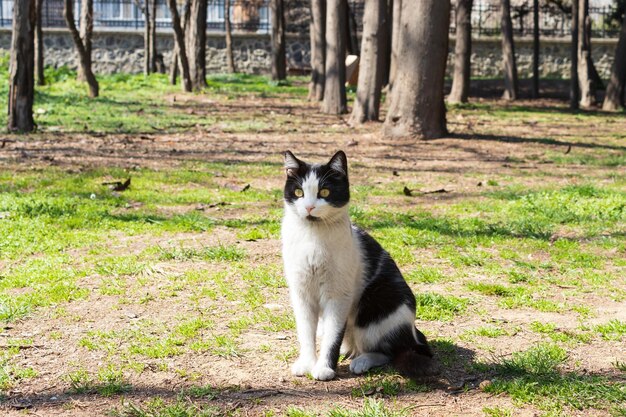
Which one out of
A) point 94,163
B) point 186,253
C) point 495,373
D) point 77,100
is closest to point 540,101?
point 77,100

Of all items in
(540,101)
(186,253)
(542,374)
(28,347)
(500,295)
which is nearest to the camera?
(542,374)

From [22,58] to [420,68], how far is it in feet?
21.4

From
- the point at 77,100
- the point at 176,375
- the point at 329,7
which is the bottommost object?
the point at 176,375

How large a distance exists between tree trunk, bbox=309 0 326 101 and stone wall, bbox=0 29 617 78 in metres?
15.0

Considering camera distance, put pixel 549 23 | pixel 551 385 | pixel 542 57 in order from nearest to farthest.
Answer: pixel 551 385
pixel 542 57
pixel 549 23

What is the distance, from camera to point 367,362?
4.85 metres

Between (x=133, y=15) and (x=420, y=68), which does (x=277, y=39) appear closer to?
(x=133, y=15)

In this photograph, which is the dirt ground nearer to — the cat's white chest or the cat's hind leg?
the cat's hind leg

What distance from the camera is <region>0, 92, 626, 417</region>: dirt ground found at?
4496 millimetres

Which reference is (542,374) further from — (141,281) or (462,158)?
(462,158)

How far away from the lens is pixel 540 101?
27984 millimetres

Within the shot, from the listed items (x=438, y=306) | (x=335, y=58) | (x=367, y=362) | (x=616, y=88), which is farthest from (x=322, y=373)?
(x=616, y=88)

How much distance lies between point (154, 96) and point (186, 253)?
17.6m

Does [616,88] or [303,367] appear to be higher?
[616,88]
